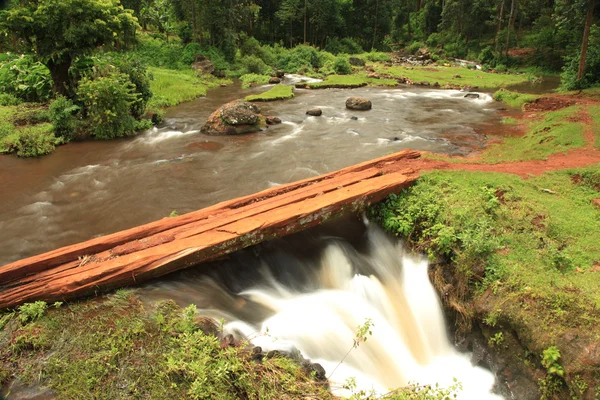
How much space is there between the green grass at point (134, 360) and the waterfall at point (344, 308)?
2.37 ft

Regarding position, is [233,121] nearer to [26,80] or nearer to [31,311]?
[26,80]

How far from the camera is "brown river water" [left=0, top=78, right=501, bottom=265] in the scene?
9477mm

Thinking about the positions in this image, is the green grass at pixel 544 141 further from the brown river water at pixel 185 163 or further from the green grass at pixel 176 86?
the green grass at pixel 176 86

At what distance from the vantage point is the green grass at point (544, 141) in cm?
1232

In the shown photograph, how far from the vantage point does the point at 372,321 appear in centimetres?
660

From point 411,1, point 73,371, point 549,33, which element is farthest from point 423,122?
point 411,1

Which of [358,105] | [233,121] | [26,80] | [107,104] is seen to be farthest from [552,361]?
[26,80]

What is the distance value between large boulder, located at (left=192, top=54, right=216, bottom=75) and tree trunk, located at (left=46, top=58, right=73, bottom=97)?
Answer: 49.4 feet

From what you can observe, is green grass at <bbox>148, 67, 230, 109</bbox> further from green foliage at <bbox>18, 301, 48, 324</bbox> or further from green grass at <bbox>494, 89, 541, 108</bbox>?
green grass at <bbox>494, 89, 541, 108</bbox>

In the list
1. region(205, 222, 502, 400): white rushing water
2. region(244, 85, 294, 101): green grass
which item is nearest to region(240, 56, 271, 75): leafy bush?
region(244, 85, 294, 101): green grass

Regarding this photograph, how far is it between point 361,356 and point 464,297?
212 centimetres

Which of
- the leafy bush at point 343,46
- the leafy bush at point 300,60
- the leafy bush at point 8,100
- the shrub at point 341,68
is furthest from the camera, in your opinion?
the leafy bush at point 343,46

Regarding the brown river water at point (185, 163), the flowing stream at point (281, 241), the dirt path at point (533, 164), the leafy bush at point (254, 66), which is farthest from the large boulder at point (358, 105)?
the leafy bush at point (254, 66)

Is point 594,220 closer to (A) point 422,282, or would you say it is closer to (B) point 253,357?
(A) point 422,282
